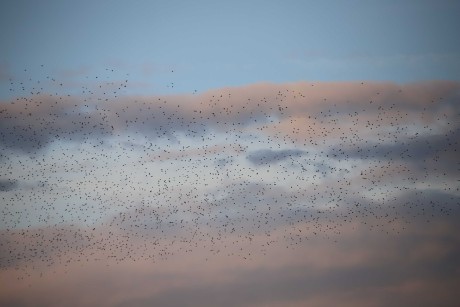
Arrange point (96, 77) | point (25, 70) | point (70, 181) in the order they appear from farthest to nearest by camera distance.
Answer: point (70, 181)
point (25, 70)
point (96, 77)

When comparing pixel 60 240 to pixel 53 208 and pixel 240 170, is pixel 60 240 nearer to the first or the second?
pixel 53 208

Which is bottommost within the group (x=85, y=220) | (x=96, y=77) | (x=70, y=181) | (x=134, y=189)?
(x=85, y=220)

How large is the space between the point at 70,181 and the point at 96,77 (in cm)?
2769

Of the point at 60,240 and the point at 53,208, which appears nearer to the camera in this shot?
the point at 53,208

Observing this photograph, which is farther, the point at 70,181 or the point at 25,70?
the point at 70,181

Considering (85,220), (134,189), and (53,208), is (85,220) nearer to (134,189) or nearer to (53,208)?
(53,208)

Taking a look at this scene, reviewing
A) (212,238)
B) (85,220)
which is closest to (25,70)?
(85,220)

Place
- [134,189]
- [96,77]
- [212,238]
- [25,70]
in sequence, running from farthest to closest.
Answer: [212,238] → [134,189] → [25,70] → [96,77]

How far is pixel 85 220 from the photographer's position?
51.8 meters

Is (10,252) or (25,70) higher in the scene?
(25,70)

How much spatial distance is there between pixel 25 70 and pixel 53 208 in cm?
2554

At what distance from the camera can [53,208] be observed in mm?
50906

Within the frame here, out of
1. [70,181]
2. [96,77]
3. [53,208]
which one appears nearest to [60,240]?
[53,208]

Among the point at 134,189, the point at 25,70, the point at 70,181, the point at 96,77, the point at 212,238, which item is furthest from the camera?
the point at 212,238
